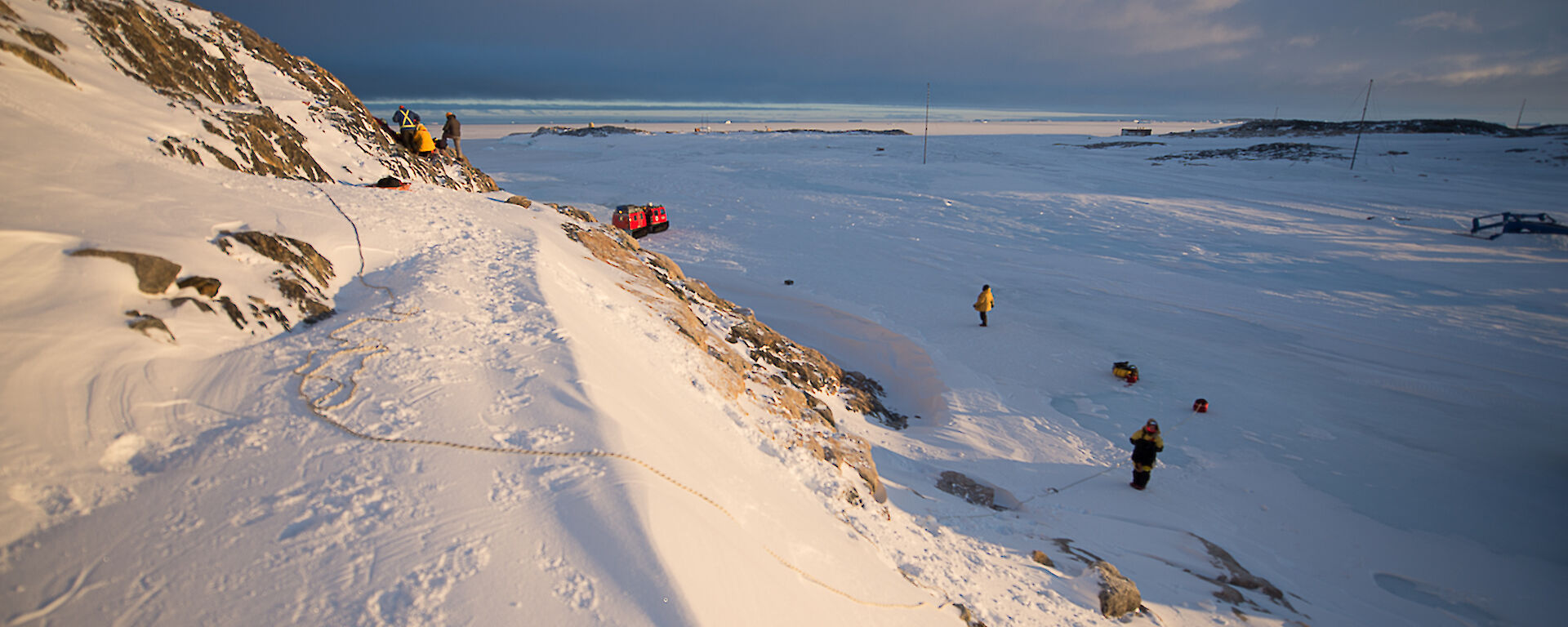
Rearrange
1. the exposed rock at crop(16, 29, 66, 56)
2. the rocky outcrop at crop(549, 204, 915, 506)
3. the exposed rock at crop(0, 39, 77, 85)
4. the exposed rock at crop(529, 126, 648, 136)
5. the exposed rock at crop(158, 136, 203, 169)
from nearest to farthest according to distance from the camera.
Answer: the exposed rock at crop(0, 39, 77, 85) < the exposed rock at crop(16, 29, 66, 56) < the exposed rock at crop(158, 136, 203, 169) < the rocky outcrop at crop(549, 204, 915, 506) < the exposed rock at crop(529, 126, 648, 136)

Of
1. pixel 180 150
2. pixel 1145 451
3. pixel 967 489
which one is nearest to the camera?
pixel 180 150

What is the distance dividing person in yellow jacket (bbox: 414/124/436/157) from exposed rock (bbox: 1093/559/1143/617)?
13.7 m

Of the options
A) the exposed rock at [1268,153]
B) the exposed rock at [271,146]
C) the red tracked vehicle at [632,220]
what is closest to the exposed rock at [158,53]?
the exposed rock at [271,146]

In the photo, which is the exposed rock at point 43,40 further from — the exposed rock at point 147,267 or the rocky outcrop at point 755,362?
the rocky outcrop at point 755,362

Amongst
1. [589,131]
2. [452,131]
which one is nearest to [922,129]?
[589,131]

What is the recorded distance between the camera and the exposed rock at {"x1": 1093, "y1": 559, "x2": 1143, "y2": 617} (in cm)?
507

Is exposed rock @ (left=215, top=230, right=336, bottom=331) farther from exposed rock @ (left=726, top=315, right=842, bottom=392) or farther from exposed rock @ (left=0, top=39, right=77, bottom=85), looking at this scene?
exposed rock @ (left=726, top=315, right=842, bottom=392)

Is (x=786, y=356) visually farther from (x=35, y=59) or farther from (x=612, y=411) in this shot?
(x=35, y=59)

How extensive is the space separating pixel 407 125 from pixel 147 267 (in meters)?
9.68

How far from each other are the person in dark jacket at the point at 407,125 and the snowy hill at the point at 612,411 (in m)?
0.85

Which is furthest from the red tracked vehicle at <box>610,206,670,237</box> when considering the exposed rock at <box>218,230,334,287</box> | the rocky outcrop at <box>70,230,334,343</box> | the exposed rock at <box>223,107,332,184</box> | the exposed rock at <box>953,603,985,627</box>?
the exposed rock at <box>953,603,985,627</box>

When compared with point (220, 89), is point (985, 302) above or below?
below

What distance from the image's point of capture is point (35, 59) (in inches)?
235

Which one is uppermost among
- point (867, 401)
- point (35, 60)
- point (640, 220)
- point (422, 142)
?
point (35, 60)
